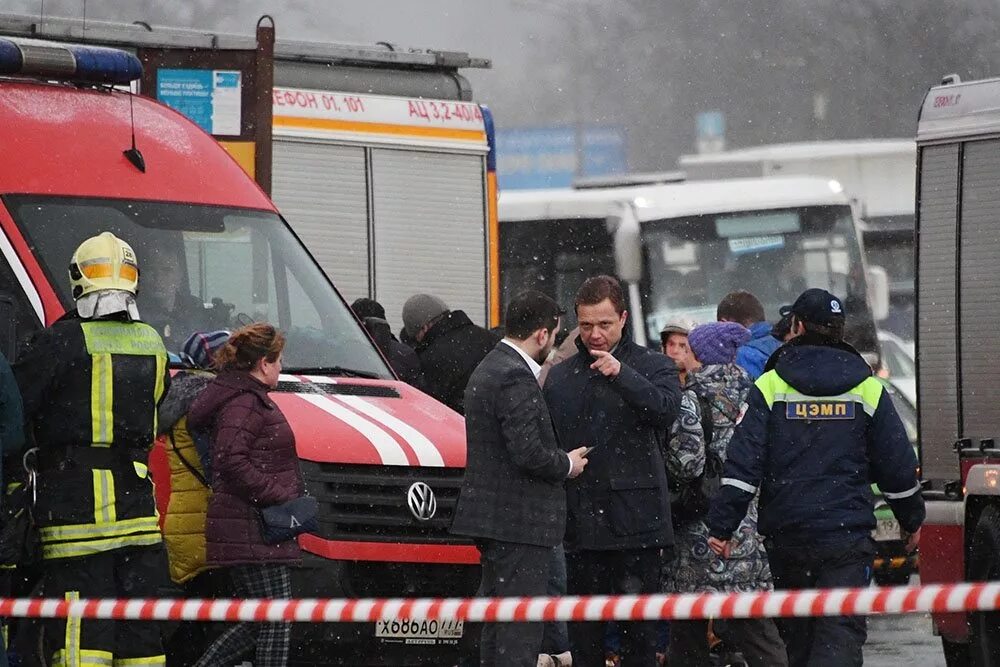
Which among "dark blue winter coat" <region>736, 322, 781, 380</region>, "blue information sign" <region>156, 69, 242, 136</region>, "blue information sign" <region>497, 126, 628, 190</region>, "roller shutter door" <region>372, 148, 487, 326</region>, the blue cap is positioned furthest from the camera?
"blue information sign" <region>497, 126, 628, 190</region>

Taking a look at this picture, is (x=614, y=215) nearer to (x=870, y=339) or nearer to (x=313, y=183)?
(x=870, y=339)

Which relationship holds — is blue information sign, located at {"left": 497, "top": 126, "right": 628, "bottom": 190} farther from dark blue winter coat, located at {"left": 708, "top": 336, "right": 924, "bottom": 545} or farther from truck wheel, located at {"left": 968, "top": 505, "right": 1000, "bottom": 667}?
dark blue winter coat, located at {"left": 708, "top": 336, "right": 924, "bottom": 545}

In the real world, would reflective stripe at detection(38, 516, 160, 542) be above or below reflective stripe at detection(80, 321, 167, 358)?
below

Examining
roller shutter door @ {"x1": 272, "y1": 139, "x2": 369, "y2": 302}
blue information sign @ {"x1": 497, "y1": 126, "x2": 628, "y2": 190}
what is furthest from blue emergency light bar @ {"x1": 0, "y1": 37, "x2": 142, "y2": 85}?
blue information sign @ {"x1": 497, "y1": 126, "x2": 628, "y2": 190}

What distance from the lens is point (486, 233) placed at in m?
17.3

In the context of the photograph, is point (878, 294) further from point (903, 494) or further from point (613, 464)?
point (903, 494)

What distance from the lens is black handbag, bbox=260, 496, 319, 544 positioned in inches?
350

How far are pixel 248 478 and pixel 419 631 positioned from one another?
1161 millimetres

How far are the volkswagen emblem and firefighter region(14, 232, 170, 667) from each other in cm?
130

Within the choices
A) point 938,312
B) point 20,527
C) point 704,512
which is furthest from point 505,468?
point 938,312

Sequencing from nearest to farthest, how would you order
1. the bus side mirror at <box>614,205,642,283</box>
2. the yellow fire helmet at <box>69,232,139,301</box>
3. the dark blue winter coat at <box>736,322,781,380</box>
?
the yellow fire helmet at <box>69,232,139,301</box> → the dark blue winter coat at <box>736,322,781,380</box> → the bus side mirror at <box>614,205,642,283</box>

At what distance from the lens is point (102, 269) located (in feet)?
28.2

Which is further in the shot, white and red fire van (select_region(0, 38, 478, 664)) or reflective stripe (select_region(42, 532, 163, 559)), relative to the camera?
white and red fire van (select_region(0, 38, 478, 664))

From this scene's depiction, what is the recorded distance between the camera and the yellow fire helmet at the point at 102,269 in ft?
28.2
